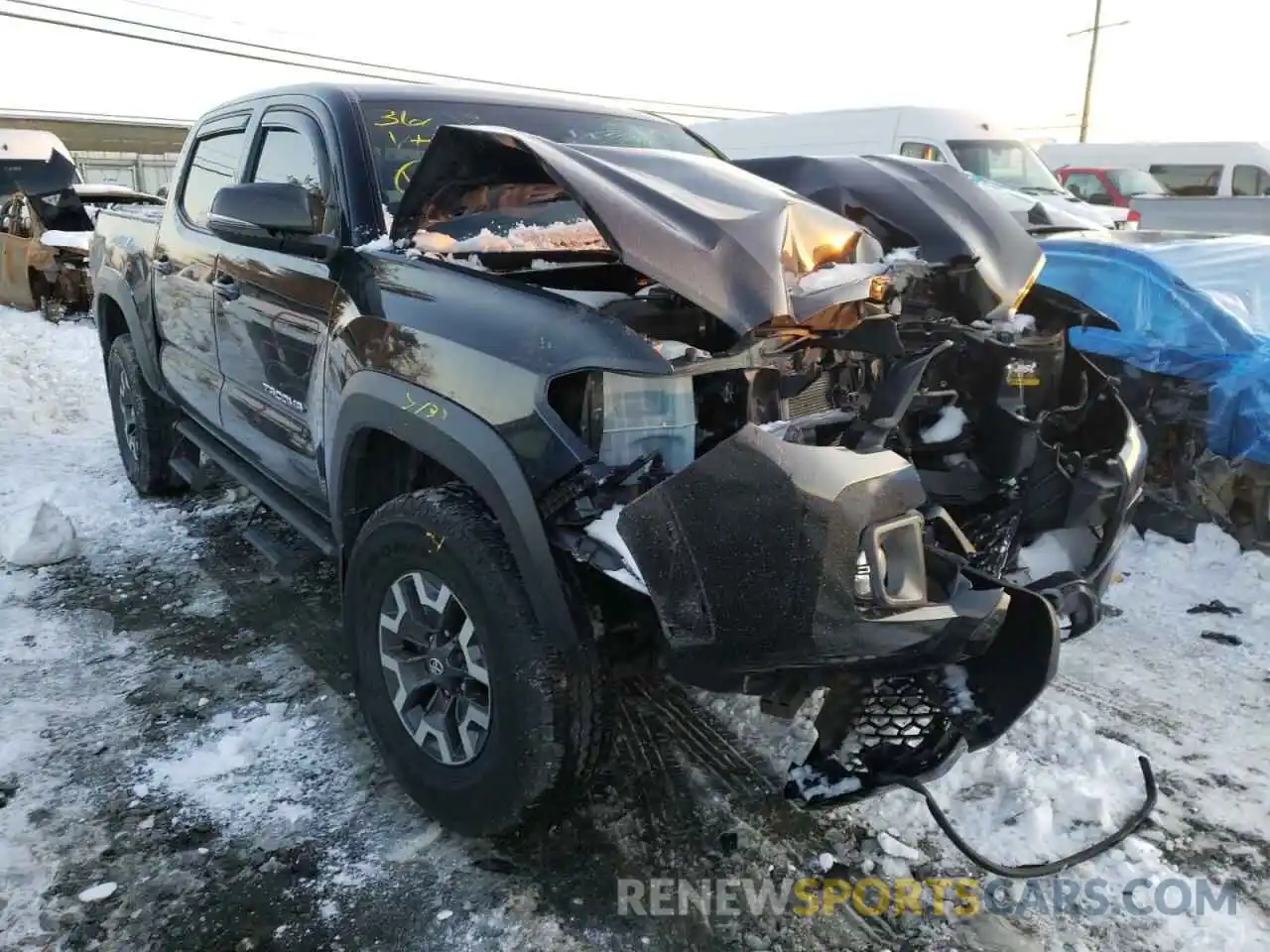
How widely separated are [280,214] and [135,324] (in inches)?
102

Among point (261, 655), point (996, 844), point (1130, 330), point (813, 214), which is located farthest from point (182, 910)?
point (1130, 330)

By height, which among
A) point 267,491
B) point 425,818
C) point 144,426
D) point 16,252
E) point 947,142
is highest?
point 947,142

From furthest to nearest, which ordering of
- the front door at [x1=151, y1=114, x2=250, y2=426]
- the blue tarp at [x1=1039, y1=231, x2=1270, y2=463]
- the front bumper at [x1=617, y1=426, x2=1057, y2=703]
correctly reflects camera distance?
the blue tarp at [x1=1039, y1=231, x2=1270, y2=463], the front door at [x1=151, y1=114, x2=250, y2=426], the front bumper at [x1=617, y1=426, x2=1057, y2=703]

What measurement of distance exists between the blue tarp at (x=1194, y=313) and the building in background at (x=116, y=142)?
33.1m

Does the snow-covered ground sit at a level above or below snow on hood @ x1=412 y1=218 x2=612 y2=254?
below

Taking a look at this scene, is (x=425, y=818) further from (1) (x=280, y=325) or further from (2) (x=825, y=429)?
(1) (x=280, y=325)

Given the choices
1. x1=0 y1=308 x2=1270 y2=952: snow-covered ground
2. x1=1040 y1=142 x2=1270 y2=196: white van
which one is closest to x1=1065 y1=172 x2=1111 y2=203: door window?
x1=1040 y1=142 x2=1270 y2=196: white van

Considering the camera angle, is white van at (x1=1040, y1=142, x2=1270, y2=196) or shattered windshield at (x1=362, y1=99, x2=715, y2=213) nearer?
shattered windshield at (x1=362, y1=99, x2=715, y2=213)

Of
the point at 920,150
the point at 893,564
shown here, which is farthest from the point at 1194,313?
the point at 920,150

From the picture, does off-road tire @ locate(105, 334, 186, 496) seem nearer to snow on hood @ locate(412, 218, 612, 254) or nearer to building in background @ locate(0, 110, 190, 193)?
snow on hood @ locate(412, 218, 612, 254)

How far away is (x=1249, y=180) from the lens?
15.5 meters

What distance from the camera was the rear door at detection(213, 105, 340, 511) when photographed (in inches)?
119

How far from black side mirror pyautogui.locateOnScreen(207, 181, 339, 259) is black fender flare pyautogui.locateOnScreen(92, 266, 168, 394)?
6.19ft

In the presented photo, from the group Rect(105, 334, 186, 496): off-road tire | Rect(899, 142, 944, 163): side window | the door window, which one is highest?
Rect(899, 142, 944, 163): side window
